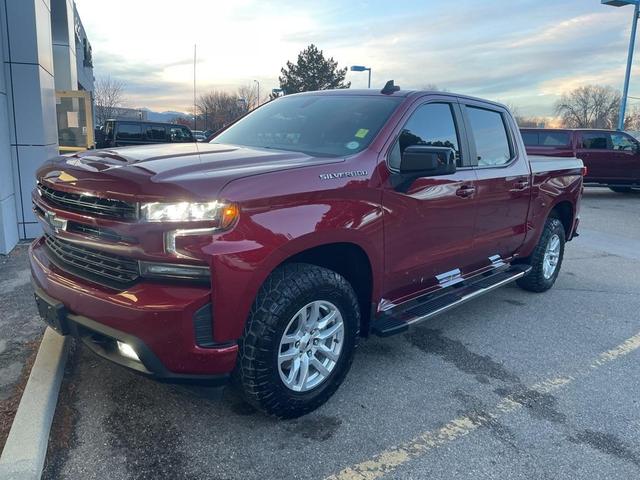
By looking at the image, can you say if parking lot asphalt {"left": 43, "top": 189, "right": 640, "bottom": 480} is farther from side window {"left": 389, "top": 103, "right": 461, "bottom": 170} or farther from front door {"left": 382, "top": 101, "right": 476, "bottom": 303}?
side window {"left": 389, "top": 103, "right": 461, "bottom": 170}

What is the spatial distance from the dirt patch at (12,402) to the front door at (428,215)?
7.63ft

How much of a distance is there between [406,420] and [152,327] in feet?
5.32

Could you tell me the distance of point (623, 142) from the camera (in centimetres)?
1592

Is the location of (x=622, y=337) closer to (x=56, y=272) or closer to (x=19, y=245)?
(x=56, y=272)

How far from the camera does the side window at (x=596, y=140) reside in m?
15.7

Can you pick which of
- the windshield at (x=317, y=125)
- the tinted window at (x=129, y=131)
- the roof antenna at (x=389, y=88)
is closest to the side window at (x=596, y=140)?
the roof antenna at (x=389, y=88)

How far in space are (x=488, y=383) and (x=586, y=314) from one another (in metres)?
2.20

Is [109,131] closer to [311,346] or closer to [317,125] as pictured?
[317,125]

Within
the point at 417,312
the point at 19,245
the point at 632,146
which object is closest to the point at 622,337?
the point at 417,312

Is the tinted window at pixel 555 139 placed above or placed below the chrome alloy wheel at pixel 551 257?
above

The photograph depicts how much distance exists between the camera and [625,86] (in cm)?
2078

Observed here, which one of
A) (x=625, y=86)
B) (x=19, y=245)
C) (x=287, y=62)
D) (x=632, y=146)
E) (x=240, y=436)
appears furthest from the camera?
(x=287, y=62)

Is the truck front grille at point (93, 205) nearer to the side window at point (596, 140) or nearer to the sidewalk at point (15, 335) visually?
the sidewalk at point (15, 335)

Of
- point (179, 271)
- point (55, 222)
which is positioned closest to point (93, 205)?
point (55, 222)
